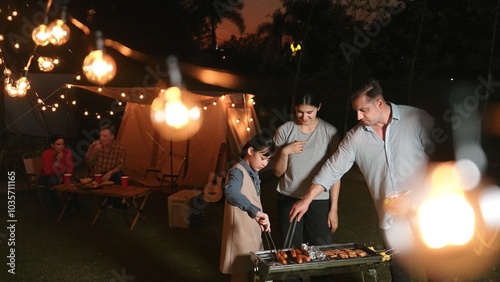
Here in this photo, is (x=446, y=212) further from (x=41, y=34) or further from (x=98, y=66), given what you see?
(x=41, y=34)

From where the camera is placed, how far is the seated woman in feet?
26.9

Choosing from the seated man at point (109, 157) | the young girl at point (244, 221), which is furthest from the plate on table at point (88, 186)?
the young girl at point (244, 221)

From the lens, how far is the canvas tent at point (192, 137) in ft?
31.2

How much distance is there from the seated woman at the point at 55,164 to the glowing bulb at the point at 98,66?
1942 millimetres

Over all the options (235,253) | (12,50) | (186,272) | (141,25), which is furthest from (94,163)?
(141,25)

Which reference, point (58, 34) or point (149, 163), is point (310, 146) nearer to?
point (58, 34)

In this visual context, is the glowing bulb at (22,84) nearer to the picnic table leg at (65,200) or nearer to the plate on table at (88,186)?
the picnic table leg at (65,200)

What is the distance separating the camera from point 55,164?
27.0ft

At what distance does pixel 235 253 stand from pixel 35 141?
10941 mm

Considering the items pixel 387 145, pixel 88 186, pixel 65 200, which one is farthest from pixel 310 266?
pixel 65 200

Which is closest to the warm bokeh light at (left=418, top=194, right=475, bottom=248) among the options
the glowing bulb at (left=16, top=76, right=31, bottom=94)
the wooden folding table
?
the wooden folding table

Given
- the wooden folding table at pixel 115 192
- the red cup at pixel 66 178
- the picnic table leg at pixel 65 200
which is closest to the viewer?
the wooden folding table at pixel 115 192

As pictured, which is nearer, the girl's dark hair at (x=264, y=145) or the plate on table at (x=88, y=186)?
the girl's dark hair at (x=264, y=145)

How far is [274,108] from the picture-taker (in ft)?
51.2
